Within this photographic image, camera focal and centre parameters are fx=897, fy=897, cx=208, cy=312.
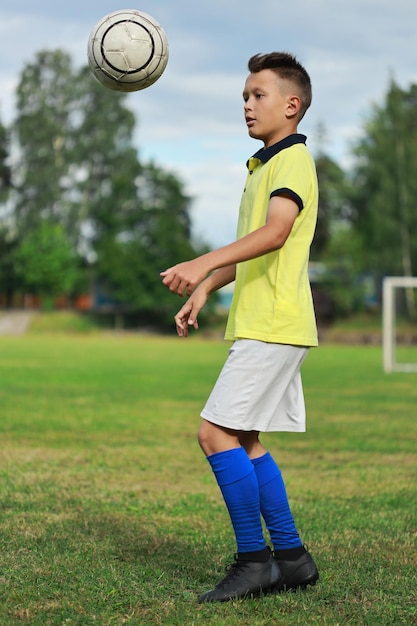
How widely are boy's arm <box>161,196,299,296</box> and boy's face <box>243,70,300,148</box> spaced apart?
1.24ft

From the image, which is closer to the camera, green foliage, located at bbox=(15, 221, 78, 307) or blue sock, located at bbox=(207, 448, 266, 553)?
blue sock, located at bbox=(207, 448, 266, 553)

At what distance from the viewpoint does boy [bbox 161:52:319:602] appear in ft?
12.0

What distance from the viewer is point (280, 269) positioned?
3.79 m

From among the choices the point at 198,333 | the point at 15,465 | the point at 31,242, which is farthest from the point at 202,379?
the point at 31,242

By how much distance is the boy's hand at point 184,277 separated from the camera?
353 centimetres

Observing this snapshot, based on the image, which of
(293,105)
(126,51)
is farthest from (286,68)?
(126,51)

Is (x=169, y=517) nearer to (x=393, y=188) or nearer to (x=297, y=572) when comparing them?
(x=297, y=572)

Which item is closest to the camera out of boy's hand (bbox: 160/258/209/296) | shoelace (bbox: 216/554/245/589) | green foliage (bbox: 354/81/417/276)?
boy's hand (bbox: 160/258/209/296)

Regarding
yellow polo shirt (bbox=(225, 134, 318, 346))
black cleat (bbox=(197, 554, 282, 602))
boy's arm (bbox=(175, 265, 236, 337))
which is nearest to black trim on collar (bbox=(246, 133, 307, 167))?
yellow polo shirt (bbox=(225, 134, 318, 346))

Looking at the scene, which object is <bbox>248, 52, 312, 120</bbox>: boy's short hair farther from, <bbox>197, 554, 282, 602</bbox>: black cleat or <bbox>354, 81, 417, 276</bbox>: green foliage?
<bbox>354, 81, 417, 276</bbox>: green foliage

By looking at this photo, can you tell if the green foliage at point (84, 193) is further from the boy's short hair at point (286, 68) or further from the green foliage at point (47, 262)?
the boy's short hair at point (286, 68)

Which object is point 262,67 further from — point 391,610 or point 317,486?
point 317,486

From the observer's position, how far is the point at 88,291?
231 feet

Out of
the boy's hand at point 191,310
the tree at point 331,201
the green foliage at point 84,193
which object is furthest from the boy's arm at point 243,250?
the tree at point 331,201
